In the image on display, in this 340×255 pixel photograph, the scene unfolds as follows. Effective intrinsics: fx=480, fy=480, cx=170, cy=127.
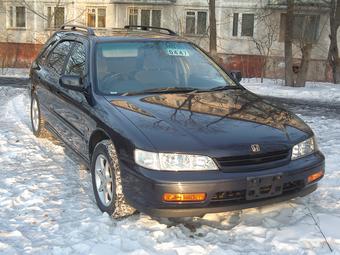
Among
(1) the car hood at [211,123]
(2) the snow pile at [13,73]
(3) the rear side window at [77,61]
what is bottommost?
(2) the snow pile at [13,73]

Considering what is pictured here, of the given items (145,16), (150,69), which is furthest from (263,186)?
(145,16)

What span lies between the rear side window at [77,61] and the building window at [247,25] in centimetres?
2337

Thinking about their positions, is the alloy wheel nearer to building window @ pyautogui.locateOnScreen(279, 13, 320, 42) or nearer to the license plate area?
the license plate area

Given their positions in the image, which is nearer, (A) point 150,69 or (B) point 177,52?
(A) point 150,69

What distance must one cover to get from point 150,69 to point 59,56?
168 cm

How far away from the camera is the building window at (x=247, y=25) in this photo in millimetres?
27688

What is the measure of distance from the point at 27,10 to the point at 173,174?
2880 centimetres

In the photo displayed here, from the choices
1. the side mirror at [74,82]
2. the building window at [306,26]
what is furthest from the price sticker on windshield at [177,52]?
the building window at [306,26]

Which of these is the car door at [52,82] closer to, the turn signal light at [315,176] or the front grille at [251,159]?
the front grille at [251,159]

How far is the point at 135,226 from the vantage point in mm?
3920

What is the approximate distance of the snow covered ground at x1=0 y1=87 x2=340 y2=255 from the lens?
360 centimetres

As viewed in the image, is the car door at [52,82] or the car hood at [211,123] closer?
the car hood at [211,123]

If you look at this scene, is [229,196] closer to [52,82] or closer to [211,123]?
[211,123]

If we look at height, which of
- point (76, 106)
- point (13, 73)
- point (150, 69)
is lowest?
point (13, 73)
